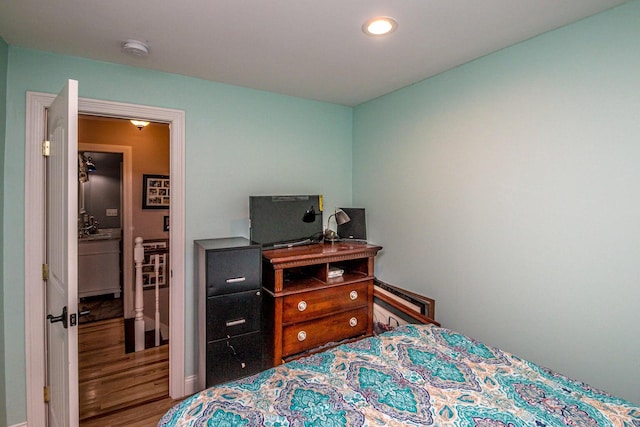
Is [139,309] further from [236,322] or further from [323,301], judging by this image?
[323,301]

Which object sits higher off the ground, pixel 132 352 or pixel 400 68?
pixel 400 68

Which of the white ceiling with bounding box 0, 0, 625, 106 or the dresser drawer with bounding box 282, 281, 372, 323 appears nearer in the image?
the white ceiling with bounding box 0, 0, 625, 106

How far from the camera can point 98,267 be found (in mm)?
4637

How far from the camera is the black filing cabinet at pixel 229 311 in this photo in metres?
2.18

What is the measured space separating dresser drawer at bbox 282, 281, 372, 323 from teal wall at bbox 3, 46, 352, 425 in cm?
74

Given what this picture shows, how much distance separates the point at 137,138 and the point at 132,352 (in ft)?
8.09

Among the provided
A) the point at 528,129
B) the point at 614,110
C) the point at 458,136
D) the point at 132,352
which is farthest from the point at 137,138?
the point at 614,110

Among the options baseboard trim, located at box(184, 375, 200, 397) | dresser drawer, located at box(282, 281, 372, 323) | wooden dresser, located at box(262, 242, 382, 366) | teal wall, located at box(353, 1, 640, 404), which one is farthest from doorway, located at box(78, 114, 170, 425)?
teal wall, located at box(353, 1, 640, 404)

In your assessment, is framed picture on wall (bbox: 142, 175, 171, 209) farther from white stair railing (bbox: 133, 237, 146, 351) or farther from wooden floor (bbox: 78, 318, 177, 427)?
wooden floor (bbox: 78, 318, 177, 427)

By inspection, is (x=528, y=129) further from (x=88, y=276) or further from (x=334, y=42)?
(x=88, y=276)

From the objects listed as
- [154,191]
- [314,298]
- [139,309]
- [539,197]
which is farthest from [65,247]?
[154,191]

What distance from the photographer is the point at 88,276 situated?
4559mm

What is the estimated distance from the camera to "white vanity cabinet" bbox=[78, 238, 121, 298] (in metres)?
4.53

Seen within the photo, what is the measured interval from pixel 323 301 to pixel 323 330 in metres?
0.24
